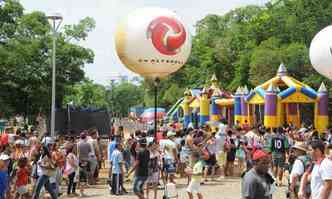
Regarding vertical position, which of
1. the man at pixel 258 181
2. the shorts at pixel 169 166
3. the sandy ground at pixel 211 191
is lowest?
the sandy ground at pixel 211 191

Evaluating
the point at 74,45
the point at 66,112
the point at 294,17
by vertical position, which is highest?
the point at 294,17

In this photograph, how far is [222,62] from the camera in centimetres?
5500

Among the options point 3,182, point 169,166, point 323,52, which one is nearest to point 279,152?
point 323,52

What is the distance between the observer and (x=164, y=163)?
13.8m

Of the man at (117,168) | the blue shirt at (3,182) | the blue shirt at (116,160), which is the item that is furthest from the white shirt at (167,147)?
the blue shirt at (3,182)

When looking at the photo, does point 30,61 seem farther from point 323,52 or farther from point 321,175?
point 321,175

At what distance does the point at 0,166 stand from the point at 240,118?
Answer: 76.3 feet

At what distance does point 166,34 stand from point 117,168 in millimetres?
3294

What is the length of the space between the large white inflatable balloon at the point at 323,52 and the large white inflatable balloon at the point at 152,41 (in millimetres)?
4052

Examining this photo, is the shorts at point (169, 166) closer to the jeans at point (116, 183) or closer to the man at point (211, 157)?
the jeans at point (116, 183)

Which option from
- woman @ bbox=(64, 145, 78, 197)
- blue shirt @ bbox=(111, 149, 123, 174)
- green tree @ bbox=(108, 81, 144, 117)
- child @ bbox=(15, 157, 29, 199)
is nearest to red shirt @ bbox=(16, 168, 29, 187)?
child @ bbox=(15, 157, 29, 199)

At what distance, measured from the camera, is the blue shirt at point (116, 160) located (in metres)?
13.1

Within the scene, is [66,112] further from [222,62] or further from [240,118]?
[222,62]

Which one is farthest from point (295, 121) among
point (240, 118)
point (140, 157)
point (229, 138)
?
point (140, 157)
